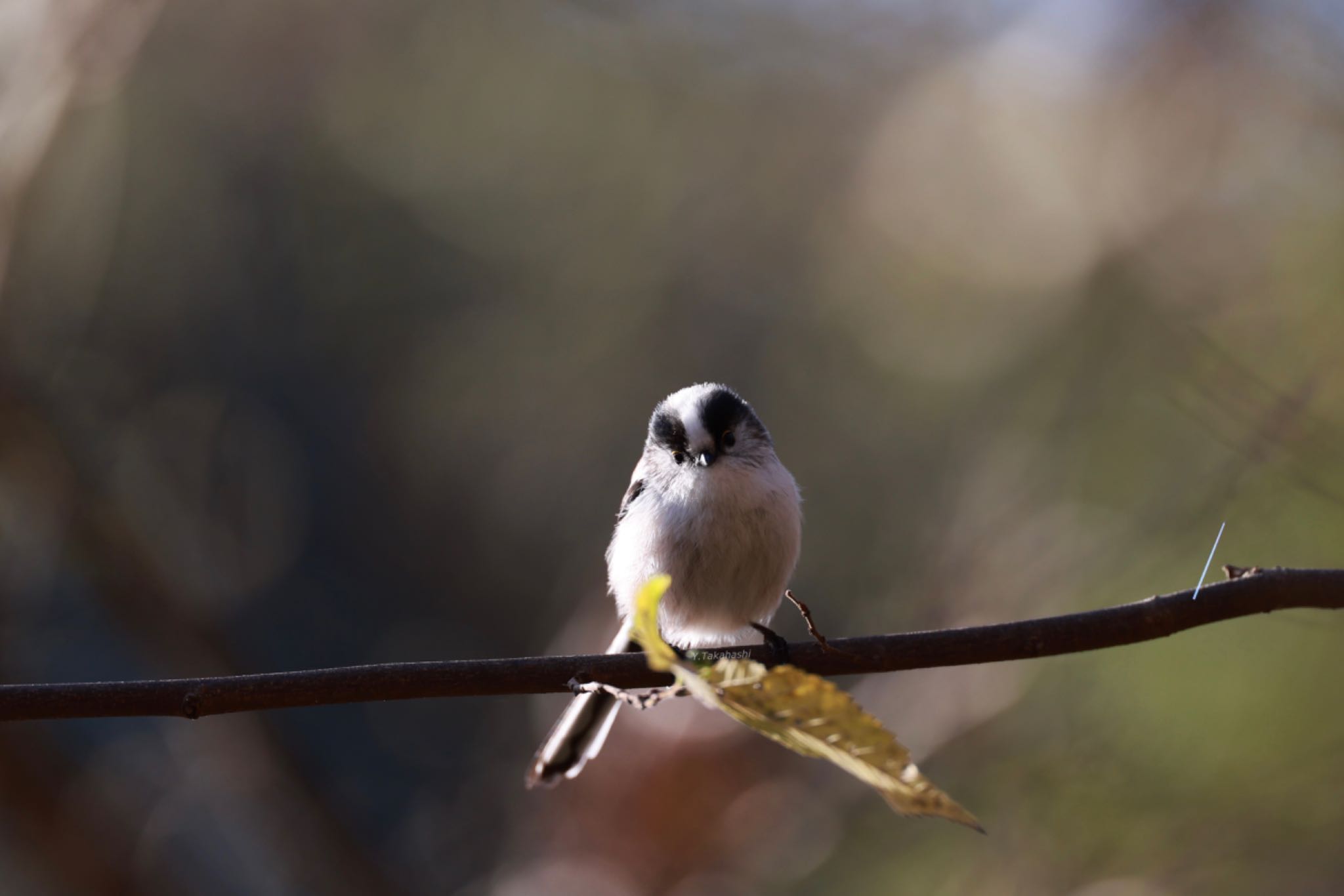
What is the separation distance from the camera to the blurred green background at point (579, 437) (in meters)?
2.16

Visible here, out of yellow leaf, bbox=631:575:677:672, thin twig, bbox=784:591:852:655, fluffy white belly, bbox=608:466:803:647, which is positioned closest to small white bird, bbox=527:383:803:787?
fluffy white belly, bbox=608:466:803:647

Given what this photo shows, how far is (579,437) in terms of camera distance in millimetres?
4641

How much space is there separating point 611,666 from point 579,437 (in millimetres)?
3390

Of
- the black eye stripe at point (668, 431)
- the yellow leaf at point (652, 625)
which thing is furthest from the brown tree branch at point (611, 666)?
the black eye stripe at point (668, 431)

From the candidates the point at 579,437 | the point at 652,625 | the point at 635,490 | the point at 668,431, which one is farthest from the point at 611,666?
the point at 579,437

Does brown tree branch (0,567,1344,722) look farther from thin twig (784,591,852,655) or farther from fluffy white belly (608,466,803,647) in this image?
fluffy white belly (608,466,803,647)

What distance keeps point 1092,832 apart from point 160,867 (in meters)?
2.78

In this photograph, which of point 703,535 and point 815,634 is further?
point 703,535

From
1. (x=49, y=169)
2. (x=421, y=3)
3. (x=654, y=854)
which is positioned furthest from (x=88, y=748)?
(x=421, y=3)

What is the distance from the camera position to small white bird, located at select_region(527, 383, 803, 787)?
7.20 feet

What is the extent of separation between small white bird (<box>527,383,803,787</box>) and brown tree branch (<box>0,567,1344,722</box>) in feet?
2.66

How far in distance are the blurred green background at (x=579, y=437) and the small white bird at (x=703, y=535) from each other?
0.52 meters

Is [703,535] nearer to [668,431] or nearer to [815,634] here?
[668,431]

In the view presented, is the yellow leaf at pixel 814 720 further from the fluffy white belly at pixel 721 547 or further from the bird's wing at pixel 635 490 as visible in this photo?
the bird's wing at pixel 635 490
